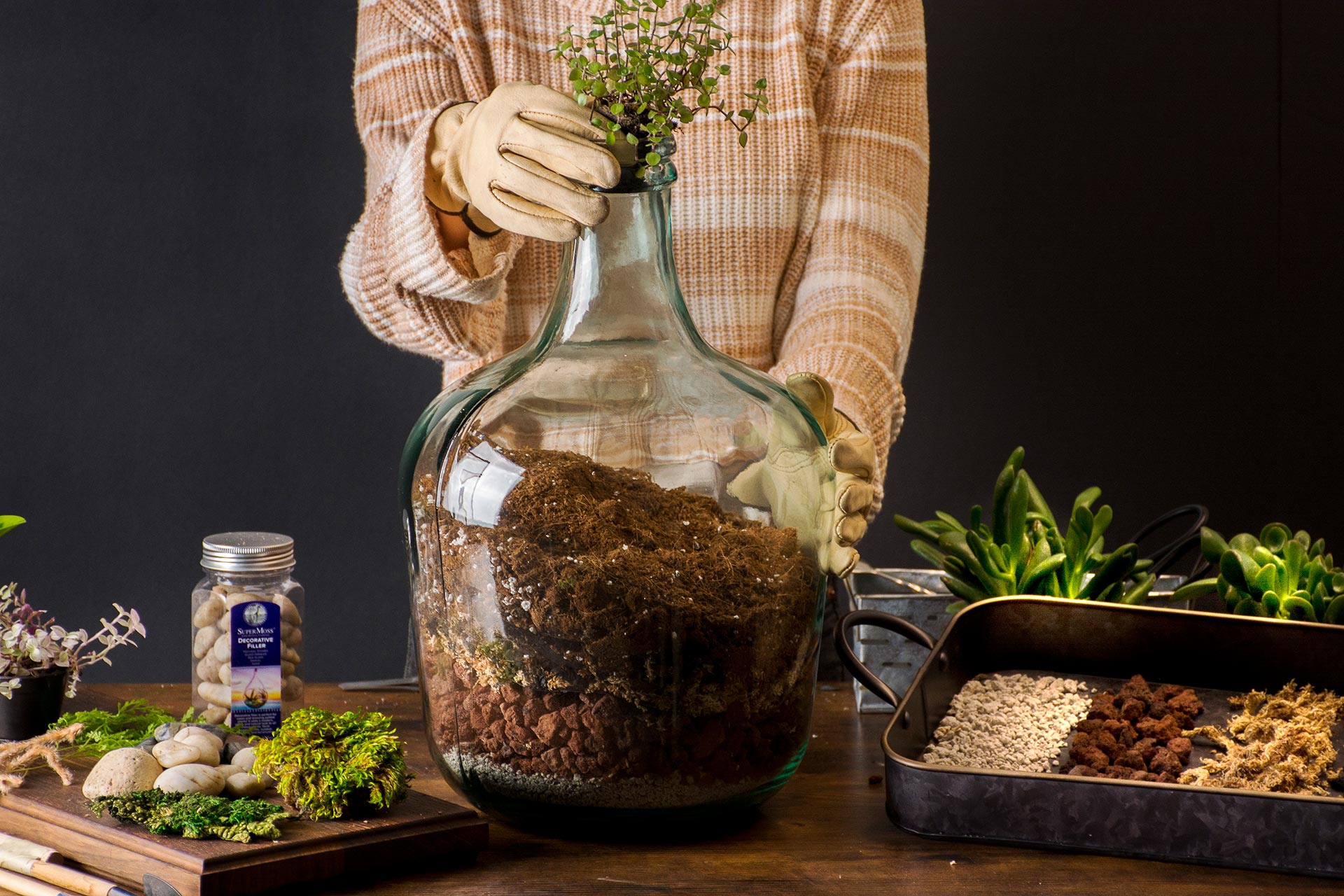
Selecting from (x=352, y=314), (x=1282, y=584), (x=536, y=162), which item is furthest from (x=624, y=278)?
(x=352, y=314)

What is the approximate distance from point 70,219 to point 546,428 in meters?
1.67

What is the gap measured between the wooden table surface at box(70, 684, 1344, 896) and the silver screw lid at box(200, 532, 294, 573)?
0.25 metres

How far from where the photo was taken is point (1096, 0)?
186cm

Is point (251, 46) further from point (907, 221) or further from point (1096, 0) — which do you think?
point (1096, 0)

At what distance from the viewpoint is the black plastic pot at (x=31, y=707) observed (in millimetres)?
770

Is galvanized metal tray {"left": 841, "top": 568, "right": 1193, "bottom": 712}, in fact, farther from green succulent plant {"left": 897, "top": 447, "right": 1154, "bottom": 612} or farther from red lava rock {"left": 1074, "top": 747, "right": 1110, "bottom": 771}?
red lava rock {"left": 1074, "top": 747, "right": 1110, "bottom": 771}

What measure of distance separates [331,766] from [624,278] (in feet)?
1.01

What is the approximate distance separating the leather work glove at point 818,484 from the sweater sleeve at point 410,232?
276 mm

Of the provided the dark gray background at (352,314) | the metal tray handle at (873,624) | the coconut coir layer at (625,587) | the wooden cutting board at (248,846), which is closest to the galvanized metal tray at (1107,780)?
the metal tray handle at (873,624)

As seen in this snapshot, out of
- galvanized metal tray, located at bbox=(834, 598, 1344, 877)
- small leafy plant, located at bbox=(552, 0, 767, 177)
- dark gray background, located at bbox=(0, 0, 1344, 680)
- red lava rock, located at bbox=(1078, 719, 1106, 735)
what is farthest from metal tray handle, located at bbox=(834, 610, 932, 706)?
dark gray background, located at bbox=(0, 0, 1344, 680)

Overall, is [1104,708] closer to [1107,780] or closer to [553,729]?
[1107,780]

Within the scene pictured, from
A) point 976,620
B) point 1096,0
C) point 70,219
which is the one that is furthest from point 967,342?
point 70,219

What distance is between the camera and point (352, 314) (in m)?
2.02

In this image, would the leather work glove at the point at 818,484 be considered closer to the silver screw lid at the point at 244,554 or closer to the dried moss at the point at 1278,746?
the dried moss at the point at 1278,746
